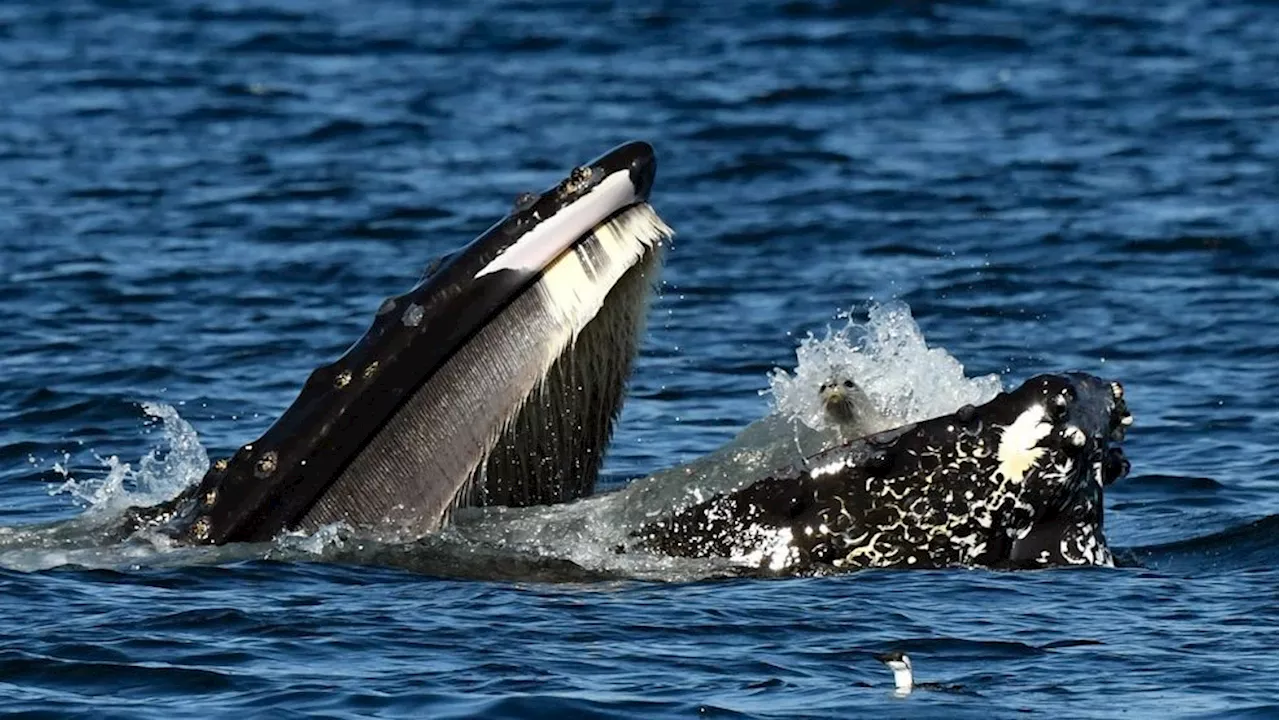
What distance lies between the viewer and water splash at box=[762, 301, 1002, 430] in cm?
874

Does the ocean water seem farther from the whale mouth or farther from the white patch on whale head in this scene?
the white patch on whale head

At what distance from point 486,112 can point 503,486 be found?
637 inches

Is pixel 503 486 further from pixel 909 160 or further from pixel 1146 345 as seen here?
pixel 909 160

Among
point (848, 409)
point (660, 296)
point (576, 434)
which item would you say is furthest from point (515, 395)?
point (848, 409)

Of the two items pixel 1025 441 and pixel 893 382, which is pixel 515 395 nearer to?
pixel 893 382

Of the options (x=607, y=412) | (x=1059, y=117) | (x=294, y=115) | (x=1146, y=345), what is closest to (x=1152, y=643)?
(x=607, y=412)

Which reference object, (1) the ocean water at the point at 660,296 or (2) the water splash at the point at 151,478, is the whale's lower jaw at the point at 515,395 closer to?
(1) the ocean water at the point at 660,296

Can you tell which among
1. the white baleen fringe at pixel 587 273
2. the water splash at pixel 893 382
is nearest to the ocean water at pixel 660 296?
the water splash at pixel 893 382

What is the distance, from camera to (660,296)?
9172 mm

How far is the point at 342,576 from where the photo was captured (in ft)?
28.3

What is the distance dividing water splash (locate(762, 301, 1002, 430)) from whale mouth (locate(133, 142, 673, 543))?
2.18 ft

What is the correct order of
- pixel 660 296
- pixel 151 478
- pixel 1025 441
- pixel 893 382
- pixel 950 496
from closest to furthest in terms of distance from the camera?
pixel 1025 441 → pixel 950 496 → pixel 893 382 → pixel 660 296 → pixel 151 478

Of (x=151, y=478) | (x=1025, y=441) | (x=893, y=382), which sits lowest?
(x=151, y=478)

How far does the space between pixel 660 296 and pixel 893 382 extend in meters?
0.90
